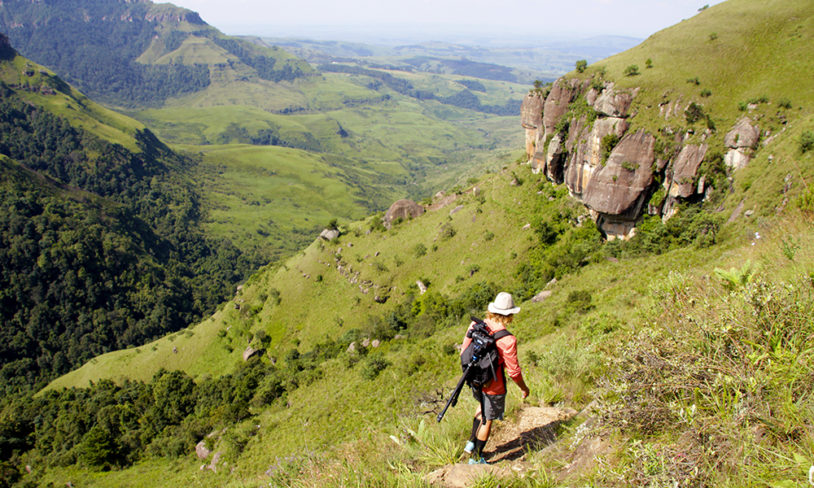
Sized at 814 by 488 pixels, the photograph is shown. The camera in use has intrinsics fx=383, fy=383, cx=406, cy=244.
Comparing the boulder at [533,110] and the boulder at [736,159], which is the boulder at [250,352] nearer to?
the boulder at [533,110]

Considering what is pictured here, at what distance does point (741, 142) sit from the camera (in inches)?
1216

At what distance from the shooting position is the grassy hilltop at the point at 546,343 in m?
4.52

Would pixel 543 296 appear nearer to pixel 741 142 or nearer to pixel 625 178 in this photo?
pixel 625 178

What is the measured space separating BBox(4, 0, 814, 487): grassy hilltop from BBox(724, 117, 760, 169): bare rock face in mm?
809

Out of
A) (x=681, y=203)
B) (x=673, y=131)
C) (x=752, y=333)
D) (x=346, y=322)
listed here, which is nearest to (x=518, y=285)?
(x=681, y=203)

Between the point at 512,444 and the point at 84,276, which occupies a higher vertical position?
the point at 512,444

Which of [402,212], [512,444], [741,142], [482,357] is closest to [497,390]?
[482,357]

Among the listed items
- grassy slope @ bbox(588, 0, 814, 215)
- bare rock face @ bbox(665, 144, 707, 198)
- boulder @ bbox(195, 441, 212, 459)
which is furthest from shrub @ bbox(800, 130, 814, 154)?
boulder @ bbox(195, 441, 212, 459)

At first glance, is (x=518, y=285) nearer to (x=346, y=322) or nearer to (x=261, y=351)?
(x=346, y=322)

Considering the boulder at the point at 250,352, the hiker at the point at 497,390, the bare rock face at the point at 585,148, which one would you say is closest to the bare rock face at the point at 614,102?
the bare rock face at the point at 585,148

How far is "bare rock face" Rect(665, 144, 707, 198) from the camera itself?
108ft

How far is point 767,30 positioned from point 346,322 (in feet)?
188

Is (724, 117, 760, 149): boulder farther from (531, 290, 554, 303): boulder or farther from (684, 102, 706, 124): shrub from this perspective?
(531, 290, 554, 303): boulder

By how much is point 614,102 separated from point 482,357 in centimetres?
4038
